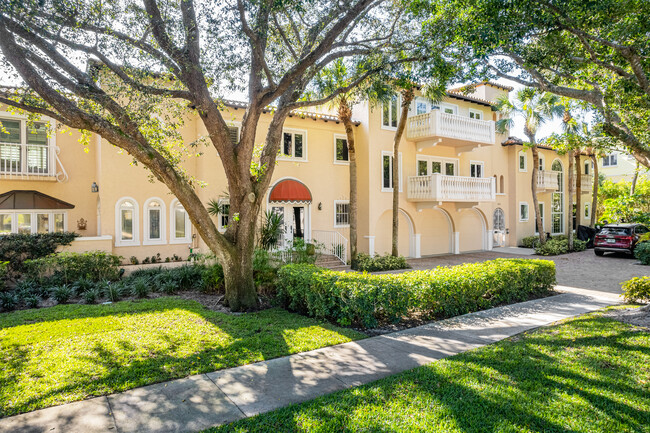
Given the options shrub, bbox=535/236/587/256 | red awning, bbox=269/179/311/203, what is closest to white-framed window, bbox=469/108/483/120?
shrub, bbox=535/236/587/256

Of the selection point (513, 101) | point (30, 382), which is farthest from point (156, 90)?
point (513, 101)

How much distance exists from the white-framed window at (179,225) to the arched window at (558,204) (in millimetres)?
28277

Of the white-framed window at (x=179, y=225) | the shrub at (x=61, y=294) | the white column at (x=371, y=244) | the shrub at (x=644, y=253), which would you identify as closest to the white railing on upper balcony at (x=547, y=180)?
the shrub at (x=644, y=253)

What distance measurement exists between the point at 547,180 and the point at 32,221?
31458mm

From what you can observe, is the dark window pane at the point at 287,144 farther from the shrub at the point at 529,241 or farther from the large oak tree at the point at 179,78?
the shrub at the point at 529,241

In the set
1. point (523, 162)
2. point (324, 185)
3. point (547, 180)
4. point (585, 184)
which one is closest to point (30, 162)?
point (324, 185)

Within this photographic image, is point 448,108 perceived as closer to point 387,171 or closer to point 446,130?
point 446,130

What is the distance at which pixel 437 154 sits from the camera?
22219 mm

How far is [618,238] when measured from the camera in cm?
2077

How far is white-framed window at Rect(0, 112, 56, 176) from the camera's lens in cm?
1417

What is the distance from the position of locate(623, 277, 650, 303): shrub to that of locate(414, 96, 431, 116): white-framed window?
14.2 metres

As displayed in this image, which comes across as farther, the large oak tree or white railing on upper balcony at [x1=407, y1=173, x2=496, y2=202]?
white railing on upper balcony at [x1=407, y1=173, x2=496, y2=202]

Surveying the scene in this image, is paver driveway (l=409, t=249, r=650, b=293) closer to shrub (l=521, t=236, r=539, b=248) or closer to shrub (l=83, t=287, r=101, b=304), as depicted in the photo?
shrub (l=521, t=236, r=539, b=248)

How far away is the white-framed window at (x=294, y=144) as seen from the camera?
716 inches
